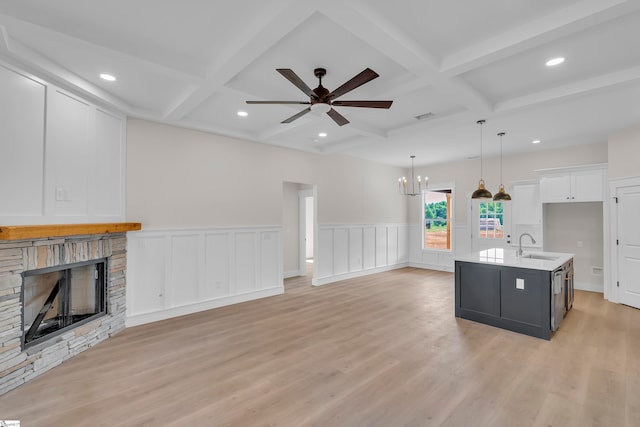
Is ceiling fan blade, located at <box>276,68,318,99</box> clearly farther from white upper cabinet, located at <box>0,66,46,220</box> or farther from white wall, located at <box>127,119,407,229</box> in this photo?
white wall, located at <box>127,119,407,229</box>

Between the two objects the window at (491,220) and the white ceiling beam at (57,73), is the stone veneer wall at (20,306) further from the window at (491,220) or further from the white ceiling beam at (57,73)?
the window at (491,220)

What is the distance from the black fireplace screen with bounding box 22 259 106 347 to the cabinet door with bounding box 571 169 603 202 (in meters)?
7.82

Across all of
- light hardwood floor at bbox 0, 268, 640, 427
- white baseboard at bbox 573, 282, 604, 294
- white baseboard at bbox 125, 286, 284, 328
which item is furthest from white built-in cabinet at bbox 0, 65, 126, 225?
white baseboard at bbox 573, 282, 604, 294

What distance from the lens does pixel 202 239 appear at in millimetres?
4781

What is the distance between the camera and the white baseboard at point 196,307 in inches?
164

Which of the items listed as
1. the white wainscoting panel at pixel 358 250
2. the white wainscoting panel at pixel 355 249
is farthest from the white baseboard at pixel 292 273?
the white wainscoting panel at pixel 355 249

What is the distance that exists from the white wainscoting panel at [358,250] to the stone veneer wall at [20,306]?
12.1 feet

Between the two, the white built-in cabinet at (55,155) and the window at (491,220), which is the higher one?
the white built-in cabinet at (55,155)

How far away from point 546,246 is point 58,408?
311 inches

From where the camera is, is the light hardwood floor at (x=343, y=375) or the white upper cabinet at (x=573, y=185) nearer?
the light hardwood floor at (x=343, y=375)

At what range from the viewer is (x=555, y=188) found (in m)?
5.93

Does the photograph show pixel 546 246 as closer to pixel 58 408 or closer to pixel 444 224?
pixel 444 224

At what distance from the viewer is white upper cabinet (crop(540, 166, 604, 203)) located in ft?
17.9

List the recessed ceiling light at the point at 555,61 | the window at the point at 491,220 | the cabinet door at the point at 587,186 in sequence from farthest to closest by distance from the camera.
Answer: the window at the point at 491,220, the cabinet door at the point at 587,186, the recessed ceiling light at the point at 555,61
